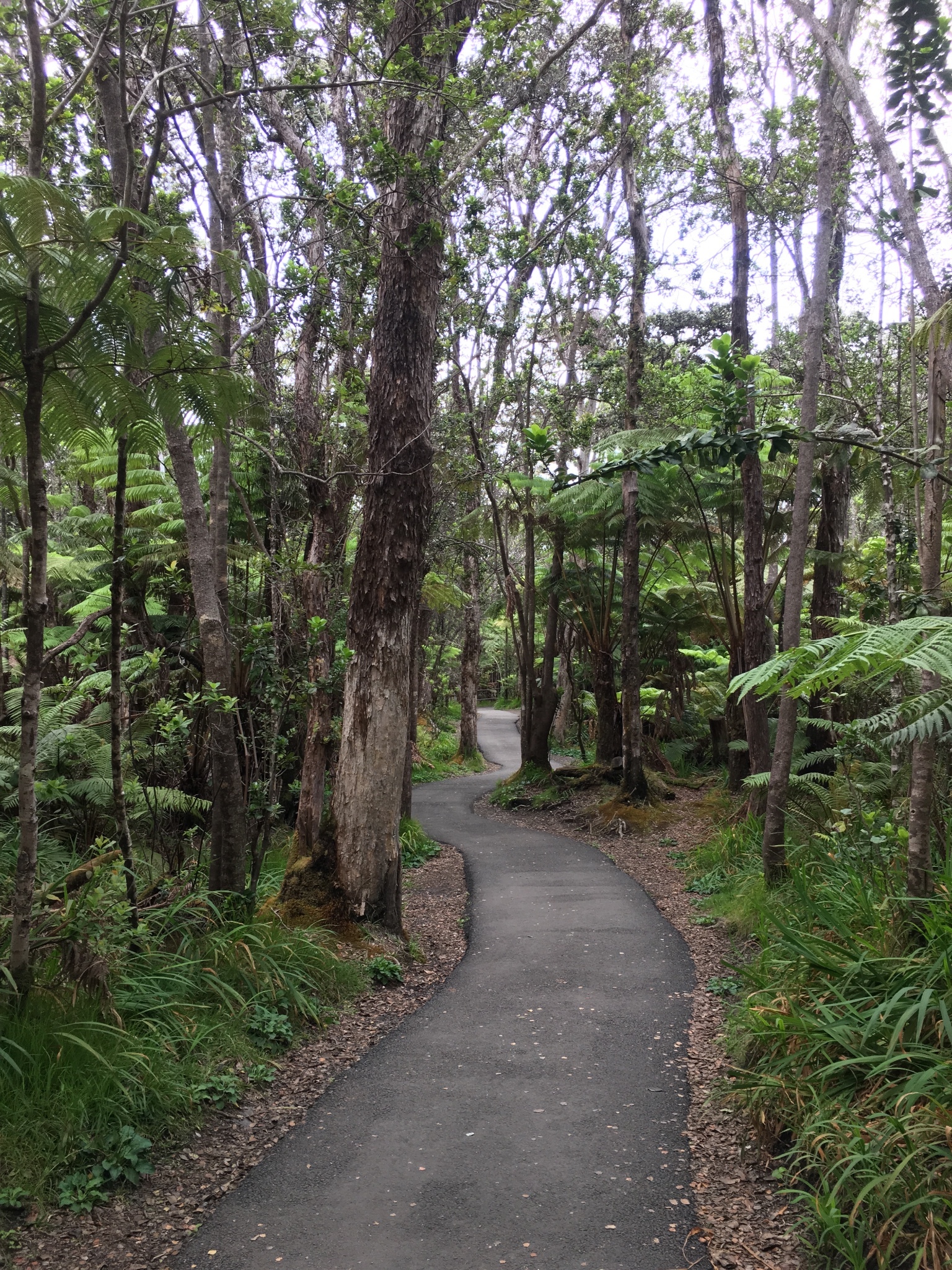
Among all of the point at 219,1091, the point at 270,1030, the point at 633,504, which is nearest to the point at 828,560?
the point at 633,504

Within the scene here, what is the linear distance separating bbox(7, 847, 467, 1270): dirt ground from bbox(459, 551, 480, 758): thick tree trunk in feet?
45.0

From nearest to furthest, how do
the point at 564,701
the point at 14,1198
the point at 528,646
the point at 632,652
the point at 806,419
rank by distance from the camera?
the point at 14,1198
the point at 806,419
the point at 632,652
the point at 528,646
the point at 564,701

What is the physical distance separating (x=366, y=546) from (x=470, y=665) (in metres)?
13.6

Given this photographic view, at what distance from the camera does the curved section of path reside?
3082 millimetres

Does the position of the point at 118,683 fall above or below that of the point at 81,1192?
above

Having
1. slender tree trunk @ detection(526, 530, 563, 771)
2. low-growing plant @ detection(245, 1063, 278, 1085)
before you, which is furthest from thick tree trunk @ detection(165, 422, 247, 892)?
slender tree trunk @ detection(526, 530, 563, 771)

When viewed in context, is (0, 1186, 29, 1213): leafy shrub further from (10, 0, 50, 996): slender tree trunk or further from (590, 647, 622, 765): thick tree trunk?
(590, 647, 622, 765): thick tree trunk

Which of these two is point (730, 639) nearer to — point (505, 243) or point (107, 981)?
point (505, 243)

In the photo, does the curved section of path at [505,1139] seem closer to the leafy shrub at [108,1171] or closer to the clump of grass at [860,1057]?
the leafy shrub at [108,1171]

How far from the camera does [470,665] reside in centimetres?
1994

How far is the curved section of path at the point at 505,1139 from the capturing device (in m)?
3.08

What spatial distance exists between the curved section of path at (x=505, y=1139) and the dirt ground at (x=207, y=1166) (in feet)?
0.31

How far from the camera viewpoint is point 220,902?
217 inches

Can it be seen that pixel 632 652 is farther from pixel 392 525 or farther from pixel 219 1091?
pixel 219 1091
